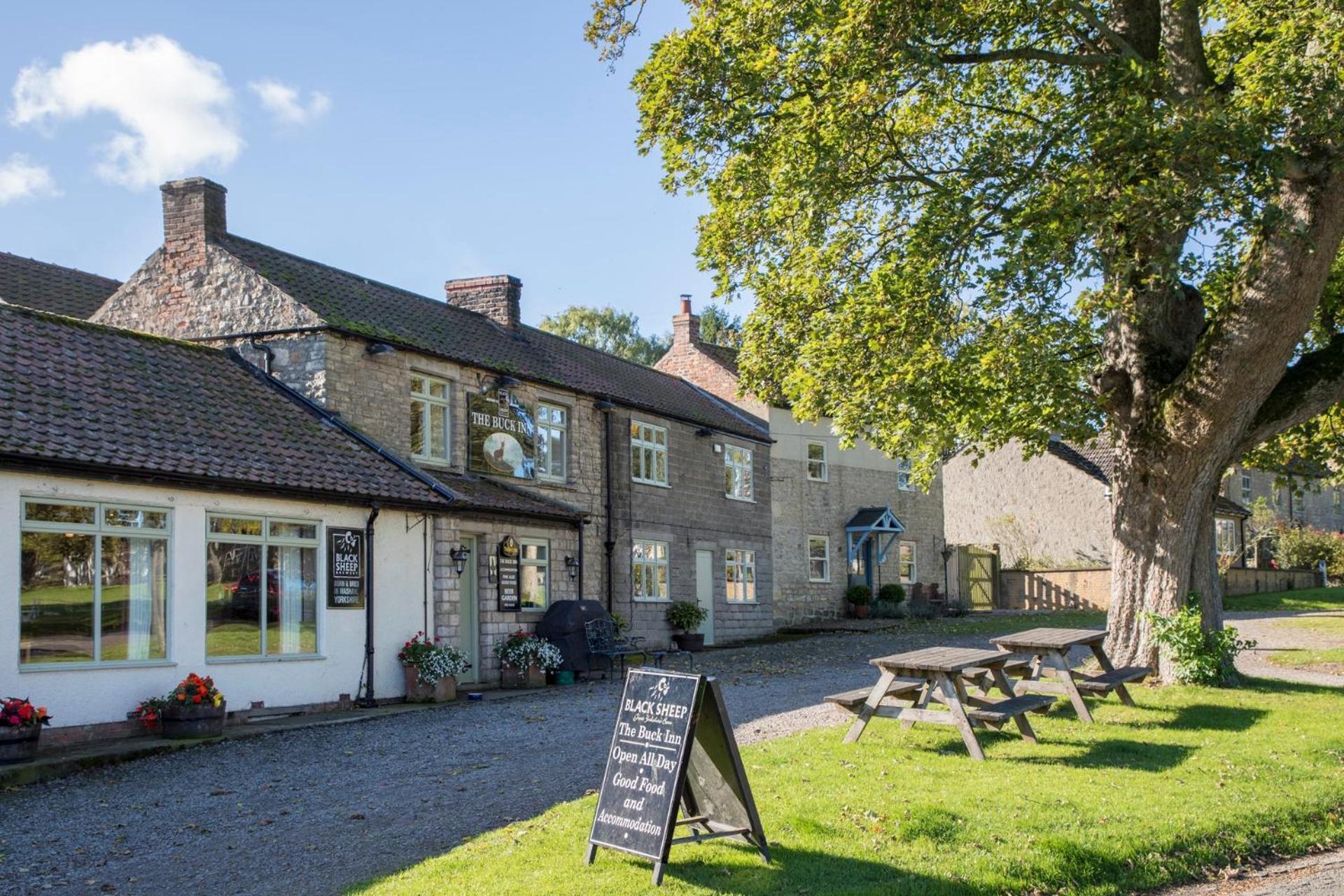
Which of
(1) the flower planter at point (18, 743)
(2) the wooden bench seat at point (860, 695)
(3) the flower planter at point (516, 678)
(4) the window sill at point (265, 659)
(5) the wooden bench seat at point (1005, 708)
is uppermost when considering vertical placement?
(4) the window sill at point (265, 659)

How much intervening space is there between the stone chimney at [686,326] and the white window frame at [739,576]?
7.63 metres

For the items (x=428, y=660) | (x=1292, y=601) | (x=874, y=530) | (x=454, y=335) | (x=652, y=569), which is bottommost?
(x=1292, y=601)

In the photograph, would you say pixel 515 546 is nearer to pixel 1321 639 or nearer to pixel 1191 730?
pixel 1191 730

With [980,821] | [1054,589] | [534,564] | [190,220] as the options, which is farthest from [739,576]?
[980,821]

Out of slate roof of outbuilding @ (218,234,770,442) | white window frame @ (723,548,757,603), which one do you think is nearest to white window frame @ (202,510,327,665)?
slate roof of outbuilding @ (218,234,770,442)

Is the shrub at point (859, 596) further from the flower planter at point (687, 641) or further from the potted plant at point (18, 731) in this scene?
the potted plant at point (18, 731)

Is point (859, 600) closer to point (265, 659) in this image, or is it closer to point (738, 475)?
point (738, 475)

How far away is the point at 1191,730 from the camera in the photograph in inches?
473

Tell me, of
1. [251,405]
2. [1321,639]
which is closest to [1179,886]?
[251,405]

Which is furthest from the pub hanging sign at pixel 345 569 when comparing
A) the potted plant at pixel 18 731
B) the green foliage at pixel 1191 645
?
the green foliage at pixel 1191 645

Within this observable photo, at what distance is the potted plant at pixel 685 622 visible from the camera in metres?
26.7

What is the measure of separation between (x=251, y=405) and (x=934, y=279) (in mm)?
9729

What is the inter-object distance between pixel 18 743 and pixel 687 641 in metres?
16.7

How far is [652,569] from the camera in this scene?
2675 cm
